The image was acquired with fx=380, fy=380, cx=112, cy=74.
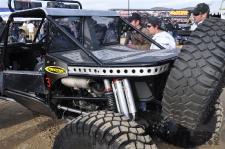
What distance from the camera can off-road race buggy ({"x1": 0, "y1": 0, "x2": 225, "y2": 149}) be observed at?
126 inches

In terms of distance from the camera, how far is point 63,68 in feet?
12.9

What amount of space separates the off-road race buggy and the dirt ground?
2.18 feet

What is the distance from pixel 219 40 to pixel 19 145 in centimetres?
314

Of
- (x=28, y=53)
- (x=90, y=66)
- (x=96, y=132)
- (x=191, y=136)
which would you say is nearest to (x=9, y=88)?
(x=28, y=53)

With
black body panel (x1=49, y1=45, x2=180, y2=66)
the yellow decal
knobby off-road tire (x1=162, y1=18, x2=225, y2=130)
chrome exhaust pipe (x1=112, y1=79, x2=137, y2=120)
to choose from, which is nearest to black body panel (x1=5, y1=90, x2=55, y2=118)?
the yellow decal

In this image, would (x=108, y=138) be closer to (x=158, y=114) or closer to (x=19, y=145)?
(x=158, y=114)

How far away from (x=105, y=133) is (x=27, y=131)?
2.81m

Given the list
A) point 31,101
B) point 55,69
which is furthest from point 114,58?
point 31,101

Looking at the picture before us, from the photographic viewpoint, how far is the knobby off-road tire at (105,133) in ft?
10.5

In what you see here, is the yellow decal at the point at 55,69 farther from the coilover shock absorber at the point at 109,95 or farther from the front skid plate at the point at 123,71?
the coilover shock absorber at the point at 109,95

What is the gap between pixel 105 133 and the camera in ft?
10.7

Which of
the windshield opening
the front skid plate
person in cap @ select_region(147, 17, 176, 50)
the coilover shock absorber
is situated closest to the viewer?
the front skid plate

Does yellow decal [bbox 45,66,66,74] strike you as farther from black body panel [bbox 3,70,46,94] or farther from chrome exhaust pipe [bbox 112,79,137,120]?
chrome exhaust pipe [bbox 112,79,137,120]

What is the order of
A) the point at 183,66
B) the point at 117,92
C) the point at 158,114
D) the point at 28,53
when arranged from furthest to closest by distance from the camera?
the point at 28,53
the point at 158,114
the point at 117,92
the point at 183,66
